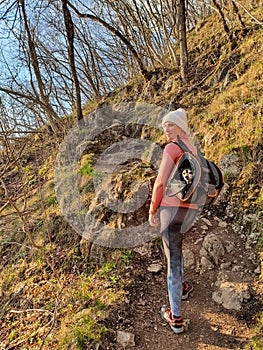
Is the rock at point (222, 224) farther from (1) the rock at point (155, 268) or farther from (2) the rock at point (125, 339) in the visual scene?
(2) the rock at point (125, 339)

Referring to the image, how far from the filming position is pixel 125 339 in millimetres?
3064

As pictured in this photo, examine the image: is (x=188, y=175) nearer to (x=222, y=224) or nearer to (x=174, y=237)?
(x=174, y=237)

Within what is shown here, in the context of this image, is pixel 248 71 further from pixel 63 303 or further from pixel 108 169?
pixel 63 303

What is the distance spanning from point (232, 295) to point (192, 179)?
1.57 metres

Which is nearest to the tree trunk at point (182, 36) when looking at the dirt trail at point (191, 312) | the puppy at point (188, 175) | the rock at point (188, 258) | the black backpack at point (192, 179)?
the dirt trail at point (191, 312)

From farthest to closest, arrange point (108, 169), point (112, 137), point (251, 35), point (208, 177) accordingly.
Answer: point (112, 137) < point (251, 35) < point (108, 169) < point (208, 177)

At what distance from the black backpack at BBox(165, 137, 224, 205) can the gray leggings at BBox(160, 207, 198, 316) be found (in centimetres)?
17

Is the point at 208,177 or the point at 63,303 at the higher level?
the point at 208,177

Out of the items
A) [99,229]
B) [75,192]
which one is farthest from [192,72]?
[99,229]

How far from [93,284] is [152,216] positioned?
170cm

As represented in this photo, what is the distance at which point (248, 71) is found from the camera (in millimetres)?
6086

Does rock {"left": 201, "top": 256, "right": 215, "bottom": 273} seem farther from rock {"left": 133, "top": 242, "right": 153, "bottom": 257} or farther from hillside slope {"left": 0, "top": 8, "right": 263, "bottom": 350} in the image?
rock {"left": 133, "top": 242, "right": 153, "bottom": 257}

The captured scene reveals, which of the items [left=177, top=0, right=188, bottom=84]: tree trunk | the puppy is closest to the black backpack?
the puppy

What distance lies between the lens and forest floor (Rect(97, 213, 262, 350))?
290 centimetres
